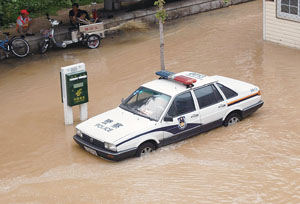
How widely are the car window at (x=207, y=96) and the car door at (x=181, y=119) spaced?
18cm

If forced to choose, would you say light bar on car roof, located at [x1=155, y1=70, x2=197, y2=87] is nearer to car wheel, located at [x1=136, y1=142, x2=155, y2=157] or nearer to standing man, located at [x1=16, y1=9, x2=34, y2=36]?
car wheel, located at [x1=136, y1=142, x2=155, y2=157]

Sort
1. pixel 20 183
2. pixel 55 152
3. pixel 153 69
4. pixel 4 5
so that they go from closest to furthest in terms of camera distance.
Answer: pixel 20 183 < pixel 55 152 < pixel 153 69 < pixel 4 5

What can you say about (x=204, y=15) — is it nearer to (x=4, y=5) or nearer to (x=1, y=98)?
(x=4, y=5)

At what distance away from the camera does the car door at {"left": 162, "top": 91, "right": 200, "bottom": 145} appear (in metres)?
10.2

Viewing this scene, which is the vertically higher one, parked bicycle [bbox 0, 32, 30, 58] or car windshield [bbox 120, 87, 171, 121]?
parked bicycle [bbox 0, 32, 30, 58]

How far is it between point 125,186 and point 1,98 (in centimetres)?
698

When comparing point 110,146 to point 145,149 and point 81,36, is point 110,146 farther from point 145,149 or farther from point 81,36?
point 81,36

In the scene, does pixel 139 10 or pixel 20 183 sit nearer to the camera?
pixel 20 183

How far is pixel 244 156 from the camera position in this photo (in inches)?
383

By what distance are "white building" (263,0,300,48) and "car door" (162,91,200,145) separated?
26.8ft

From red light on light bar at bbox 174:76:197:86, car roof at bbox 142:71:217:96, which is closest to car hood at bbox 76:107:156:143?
car roof at bbox 142:71:217:96

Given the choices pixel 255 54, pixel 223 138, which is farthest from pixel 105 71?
pixel 223 138

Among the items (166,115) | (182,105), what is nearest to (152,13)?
(182,105)

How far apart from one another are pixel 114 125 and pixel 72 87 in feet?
7.52
